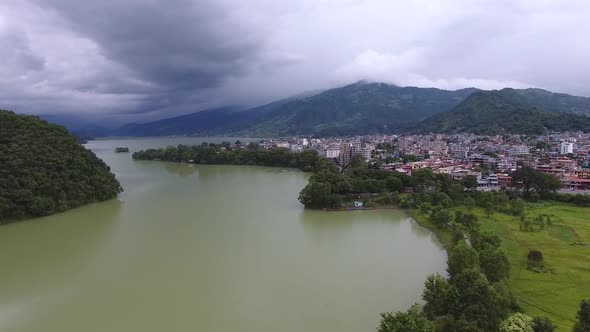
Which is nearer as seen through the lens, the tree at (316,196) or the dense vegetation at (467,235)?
the dense vegetation at (467,235)

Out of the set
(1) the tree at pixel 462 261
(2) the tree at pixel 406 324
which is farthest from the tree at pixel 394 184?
(2) the tree at pixel 406 324

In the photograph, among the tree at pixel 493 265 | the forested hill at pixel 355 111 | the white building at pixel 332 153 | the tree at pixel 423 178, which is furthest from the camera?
the forested hill at pixel 355 111

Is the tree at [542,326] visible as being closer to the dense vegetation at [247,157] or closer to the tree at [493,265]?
the tree at [493,265]

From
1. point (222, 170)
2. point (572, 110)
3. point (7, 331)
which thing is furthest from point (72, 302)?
point (572, 110)

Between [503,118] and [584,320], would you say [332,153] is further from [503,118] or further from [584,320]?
[503,118]

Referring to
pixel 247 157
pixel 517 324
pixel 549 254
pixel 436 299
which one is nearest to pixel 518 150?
pixel 247 157

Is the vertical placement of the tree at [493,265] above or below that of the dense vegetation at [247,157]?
below

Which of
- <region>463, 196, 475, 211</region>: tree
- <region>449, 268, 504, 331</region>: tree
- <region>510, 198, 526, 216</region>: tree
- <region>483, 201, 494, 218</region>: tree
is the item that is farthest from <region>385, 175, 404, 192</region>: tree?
<region>449, 268, 504, 331</region>: tree
